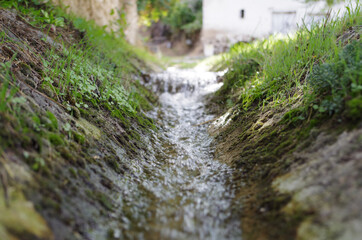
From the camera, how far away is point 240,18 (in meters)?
15.0

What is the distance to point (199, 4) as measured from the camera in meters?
22.0

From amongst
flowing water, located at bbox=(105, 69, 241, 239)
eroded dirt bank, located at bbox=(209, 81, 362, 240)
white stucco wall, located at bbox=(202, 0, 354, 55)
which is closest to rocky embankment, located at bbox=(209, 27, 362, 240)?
eroded dirt bank, located at bbox=(209, 81, 362, 240)

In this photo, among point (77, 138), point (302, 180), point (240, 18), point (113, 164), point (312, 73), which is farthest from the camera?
point (240, 18)

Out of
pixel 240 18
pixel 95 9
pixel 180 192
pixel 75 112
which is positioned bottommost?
pixel 180 192

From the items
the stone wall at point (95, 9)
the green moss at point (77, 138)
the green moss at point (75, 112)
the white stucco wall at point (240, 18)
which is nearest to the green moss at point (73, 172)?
the green moss at point (77, 138)

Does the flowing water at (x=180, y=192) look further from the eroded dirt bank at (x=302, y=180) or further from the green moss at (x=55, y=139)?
the green moss at (x=55, y=139)

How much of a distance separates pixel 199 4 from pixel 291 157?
22.6 metres

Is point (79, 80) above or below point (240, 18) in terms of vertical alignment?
below

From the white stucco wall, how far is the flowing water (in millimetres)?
11310

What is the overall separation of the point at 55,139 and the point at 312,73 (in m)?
2.41

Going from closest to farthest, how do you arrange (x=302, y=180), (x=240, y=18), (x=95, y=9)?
(x=302, y=180), (x=95, y=9), (x=240, y=18)

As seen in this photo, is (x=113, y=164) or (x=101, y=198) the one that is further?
(x=113, y=164)

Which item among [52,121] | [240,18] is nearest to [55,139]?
[52,121]

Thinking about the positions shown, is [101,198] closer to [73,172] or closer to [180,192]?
[73,172]
